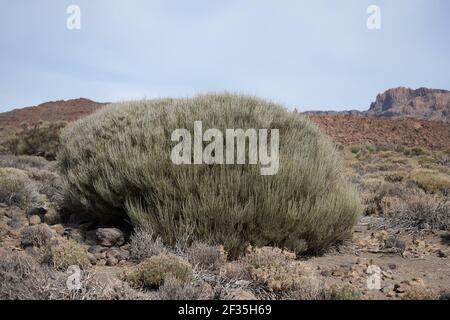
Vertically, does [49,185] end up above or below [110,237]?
above

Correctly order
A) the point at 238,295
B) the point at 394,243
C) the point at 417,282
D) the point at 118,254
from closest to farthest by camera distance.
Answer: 1. the point at 238,295
2. the point at 417,282
3. the point at 118,254
4. the point at 394,243

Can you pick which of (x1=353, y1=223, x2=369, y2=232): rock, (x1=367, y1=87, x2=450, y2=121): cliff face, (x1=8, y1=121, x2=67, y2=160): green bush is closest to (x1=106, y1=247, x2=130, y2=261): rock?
(x1=353, y1=223, x2=369, y2=232): rock

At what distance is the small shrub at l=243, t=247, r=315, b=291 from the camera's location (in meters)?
4.05

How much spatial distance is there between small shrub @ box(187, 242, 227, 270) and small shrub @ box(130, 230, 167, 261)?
357 millimetres

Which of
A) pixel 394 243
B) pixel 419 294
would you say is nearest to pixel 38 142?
pixel 394 243

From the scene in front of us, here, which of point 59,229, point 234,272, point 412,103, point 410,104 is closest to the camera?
point 234,272

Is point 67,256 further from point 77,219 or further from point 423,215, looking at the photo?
point 423,215

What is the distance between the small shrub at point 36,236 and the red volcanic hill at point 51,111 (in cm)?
4040

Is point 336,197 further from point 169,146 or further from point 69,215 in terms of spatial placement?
point 69,215

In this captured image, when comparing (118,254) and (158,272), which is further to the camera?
(118,254)

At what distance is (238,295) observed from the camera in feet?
12.6

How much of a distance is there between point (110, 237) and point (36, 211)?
2.23m

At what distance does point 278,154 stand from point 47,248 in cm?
283

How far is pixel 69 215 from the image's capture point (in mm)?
6551
